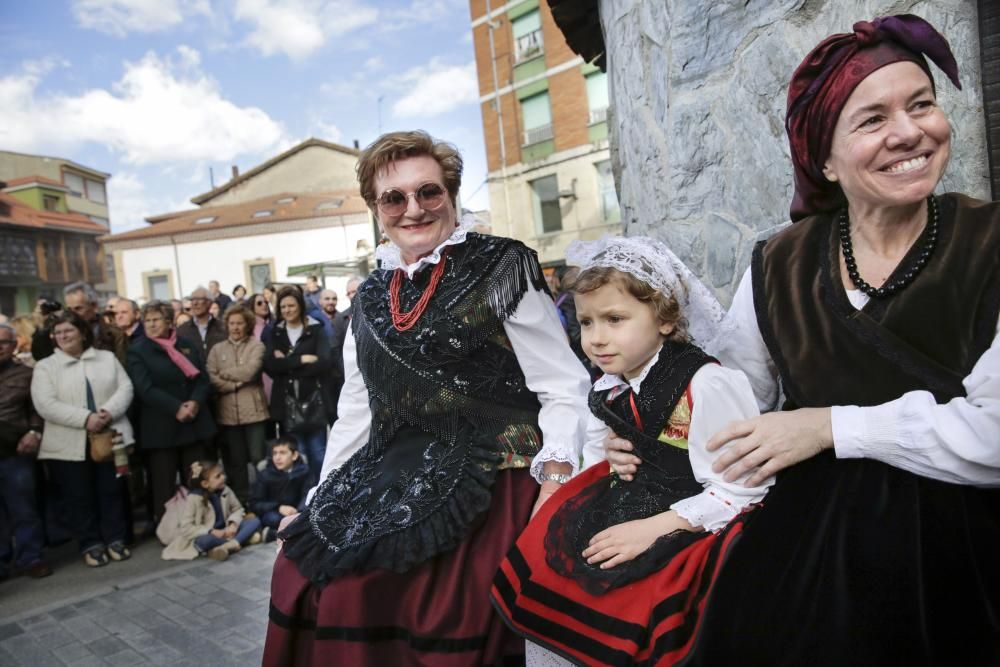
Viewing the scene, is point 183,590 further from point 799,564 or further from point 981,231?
point 981,231

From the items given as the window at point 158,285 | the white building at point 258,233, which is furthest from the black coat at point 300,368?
the window at point 158,285

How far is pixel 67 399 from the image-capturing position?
5.08 m

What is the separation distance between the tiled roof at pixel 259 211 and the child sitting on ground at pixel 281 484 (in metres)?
23.9

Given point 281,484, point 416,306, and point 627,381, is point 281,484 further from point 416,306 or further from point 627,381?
point 627,381

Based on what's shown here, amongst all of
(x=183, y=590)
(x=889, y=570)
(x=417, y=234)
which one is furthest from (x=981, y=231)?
(x=183, y=590)

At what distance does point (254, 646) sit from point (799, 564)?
3.14m

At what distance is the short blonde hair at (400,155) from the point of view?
7.07 ft

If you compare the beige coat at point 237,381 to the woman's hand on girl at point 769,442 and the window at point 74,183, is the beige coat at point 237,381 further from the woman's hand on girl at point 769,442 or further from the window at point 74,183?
the window at point 74,183

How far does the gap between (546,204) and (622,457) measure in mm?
20558

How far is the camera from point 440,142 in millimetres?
2246

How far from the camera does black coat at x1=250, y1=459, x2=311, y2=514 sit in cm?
546

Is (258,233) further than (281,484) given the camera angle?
Yes

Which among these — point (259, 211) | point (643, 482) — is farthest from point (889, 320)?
point (259, 211)

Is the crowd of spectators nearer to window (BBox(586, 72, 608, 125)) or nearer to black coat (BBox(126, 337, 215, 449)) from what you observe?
black coat (BBox(126, 337, 215, 449))
